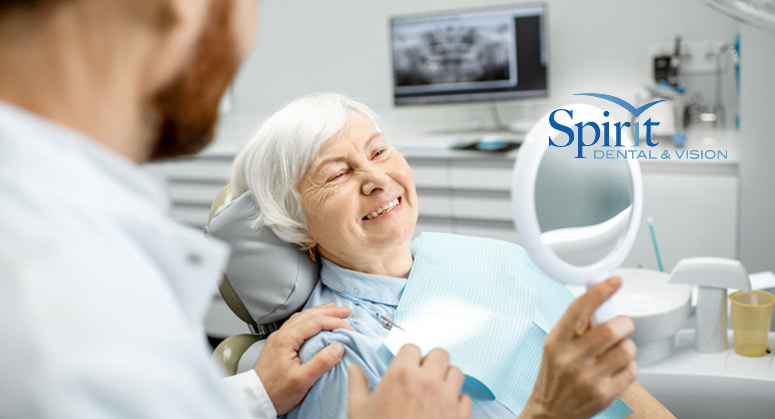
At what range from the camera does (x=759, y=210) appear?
2.69 m

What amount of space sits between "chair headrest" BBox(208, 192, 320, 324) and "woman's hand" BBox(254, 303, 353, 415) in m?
0.12

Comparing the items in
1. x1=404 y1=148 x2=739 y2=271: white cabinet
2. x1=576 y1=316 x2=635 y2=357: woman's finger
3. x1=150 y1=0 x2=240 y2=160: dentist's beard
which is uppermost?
x1=150 y1=0 x2=240 y2=160: dentist's beard

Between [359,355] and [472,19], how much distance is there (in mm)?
2656

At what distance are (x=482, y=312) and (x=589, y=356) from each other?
0.57 meters

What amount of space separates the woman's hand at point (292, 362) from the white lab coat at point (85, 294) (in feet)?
2.20

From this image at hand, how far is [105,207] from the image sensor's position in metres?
0.56

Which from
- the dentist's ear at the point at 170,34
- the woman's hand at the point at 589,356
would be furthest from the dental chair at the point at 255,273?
the dentist's ear at the point at 170,34

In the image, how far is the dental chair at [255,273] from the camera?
4.76 feet

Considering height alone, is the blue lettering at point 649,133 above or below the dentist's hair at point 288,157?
below

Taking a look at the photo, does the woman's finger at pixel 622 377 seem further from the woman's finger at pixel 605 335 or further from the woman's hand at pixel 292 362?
the woman's hand at pixel 292 362

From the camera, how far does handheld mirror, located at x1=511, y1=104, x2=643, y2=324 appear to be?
3.30 ft

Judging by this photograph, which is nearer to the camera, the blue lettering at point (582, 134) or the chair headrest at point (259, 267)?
the blue lettering at point (582, 134)

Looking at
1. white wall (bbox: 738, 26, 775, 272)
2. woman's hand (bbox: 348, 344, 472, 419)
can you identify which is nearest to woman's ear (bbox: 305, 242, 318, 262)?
woman's hand (bbox: 348, 344, 472, 419)

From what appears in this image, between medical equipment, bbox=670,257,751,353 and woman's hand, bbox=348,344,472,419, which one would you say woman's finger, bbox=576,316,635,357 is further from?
medical equipment, bbox=670,257,751,353
